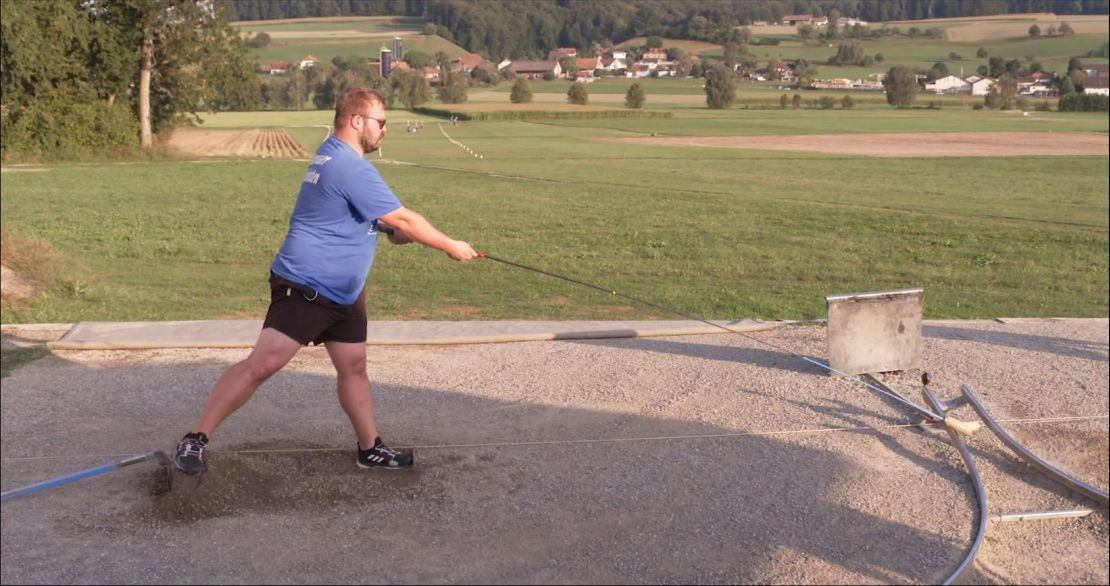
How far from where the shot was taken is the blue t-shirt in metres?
5.77

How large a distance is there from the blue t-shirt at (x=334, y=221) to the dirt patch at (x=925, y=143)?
40.6 meters

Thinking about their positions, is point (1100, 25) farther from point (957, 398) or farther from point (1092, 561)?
point (1092, 561)

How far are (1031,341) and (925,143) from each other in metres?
44.2

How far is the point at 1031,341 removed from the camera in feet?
31.2

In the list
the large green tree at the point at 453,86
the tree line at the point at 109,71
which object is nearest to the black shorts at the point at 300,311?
the large green tree at the point at 453,86

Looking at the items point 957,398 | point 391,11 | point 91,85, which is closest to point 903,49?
point 391,11

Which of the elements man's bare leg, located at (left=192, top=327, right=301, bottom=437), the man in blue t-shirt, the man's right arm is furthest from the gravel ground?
the man's right arm

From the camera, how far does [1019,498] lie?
6203 millimetres

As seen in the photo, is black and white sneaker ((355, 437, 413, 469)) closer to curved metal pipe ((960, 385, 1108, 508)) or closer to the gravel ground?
the gravel ground

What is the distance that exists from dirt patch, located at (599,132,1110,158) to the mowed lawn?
3.36m

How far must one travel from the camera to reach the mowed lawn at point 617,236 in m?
12.8

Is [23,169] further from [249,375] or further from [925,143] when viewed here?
[925,143]

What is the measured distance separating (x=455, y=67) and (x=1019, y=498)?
15.5 metres

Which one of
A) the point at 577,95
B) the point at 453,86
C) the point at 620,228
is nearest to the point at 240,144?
the point at 577,95
